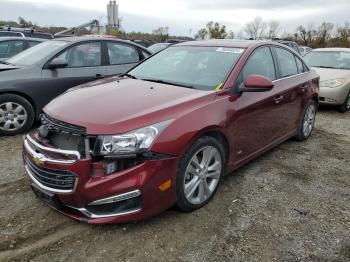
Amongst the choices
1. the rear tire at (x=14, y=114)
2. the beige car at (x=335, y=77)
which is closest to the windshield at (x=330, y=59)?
the beige car at (x=335, y=77)

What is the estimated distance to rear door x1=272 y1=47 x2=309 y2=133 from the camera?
474 cm

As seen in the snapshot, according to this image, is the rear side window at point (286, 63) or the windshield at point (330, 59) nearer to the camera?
the rear side window at point (286, 63)

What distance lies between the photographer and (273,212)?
3.56 m

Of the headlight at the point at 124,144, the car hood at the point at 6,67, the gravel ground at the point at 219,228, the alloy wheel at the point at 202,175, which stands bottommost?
the gravel ground at the point at 219,228

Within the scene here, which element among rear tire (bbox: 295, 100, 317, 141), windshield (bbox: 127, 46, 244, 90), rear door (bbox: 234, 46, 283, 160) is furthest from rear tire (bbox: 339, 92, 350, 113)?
windshield (bbox: 127, 46, 244, 90)

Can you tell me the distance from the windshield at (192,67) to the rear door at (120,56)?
1919 millimetres

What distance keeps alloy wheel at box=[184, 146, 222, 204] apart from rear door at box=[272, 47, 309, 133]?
153cm

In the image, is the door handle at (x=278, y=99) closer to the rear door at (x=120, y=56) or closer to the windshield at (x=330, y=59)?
the rear door at (x=120, y=56)

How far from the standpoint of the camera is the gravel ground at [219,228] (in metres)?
2.88

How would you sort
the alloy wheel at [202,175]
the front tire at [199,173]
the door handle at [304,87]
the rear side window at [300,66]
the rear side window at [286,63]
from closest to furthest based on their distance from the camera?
the front tire at [199,173], the alloy wheel at [202,175], the rear side window at [286,63], the door handle at [304,87], the rear side window at [300,66]

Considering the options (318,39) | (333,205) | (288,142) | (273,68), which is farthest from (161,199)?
(318,39)

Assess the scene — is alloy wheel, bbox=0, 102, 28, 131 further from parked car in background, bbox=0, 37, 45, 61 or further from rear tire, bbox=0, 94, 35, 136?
parked car in background, bbox=0, 37, 45, 61

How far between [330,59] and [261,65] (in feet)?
19.2

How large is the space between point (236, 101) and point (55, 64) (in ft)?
11.0
